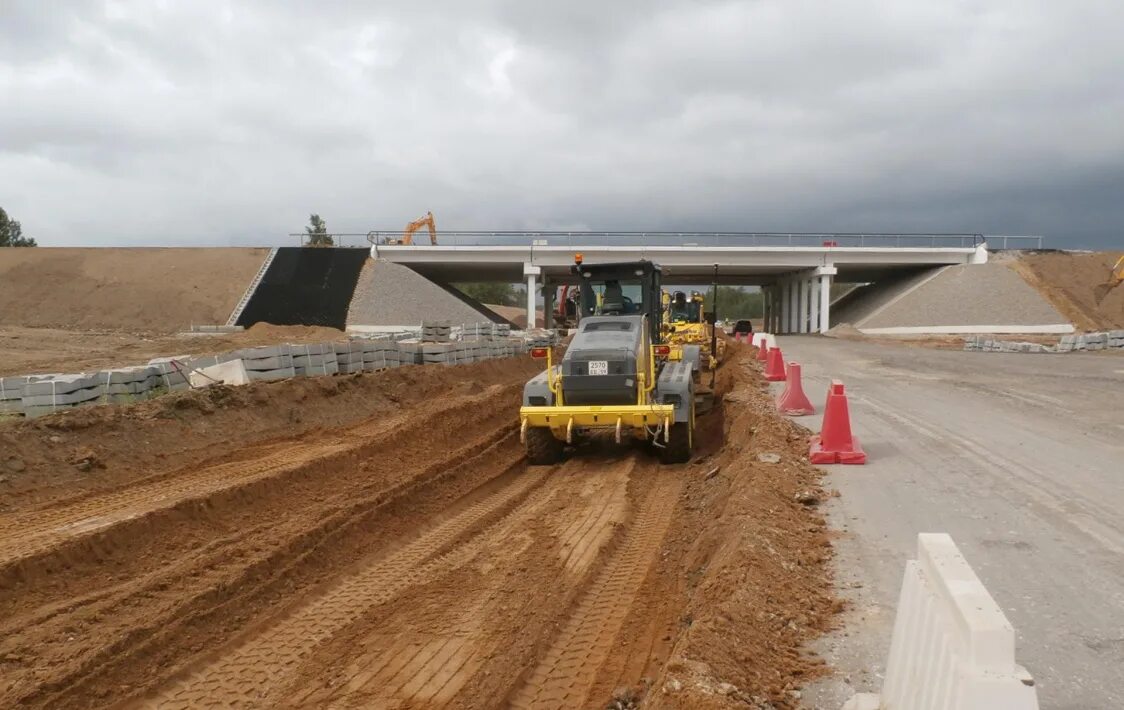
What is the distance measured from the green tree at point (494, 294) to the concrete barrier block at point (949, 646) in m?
92.9

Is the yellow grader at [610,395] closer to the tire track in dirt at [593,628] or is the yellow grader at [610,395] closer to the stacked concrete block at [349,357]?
the tire track in dirt at [593,628]

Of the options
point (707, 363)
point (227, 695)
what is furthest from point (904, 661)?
point (707, 363)

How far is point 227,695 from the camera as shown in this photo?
13.6 ft

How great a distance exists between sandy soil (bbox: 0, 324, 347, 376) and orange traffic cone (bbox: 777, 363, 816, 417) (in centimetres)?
1252

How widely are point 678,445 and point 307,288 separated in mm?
33236

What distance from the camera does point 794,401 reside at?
11.5m

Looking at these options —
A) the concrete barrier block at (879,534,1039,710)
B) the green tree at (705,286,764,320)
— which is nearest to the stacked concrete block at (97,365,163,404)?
the concrete barrier block at (879,534,1039,710)

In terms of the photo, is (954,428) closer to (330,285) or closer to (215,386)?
(215,386)

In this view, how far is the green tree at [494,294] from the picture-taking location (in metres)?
98.6

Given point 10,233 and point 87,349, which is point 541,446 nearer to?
point 87,349

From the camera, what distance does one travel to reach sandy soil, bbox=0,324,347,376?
51.2 ft

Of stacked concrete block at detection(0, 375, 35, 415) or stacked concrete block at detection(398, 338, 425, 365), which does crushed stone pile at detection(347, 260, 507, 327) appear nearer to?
stacked concrete block at detection(398, 338, 425, 365)

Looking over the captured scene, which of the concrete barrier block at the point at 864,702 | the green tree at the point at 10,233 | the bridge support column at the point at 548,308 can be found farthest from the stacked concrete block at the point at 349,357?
the green tree at the point at 10,233

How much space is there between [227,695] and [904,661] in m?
3.36
